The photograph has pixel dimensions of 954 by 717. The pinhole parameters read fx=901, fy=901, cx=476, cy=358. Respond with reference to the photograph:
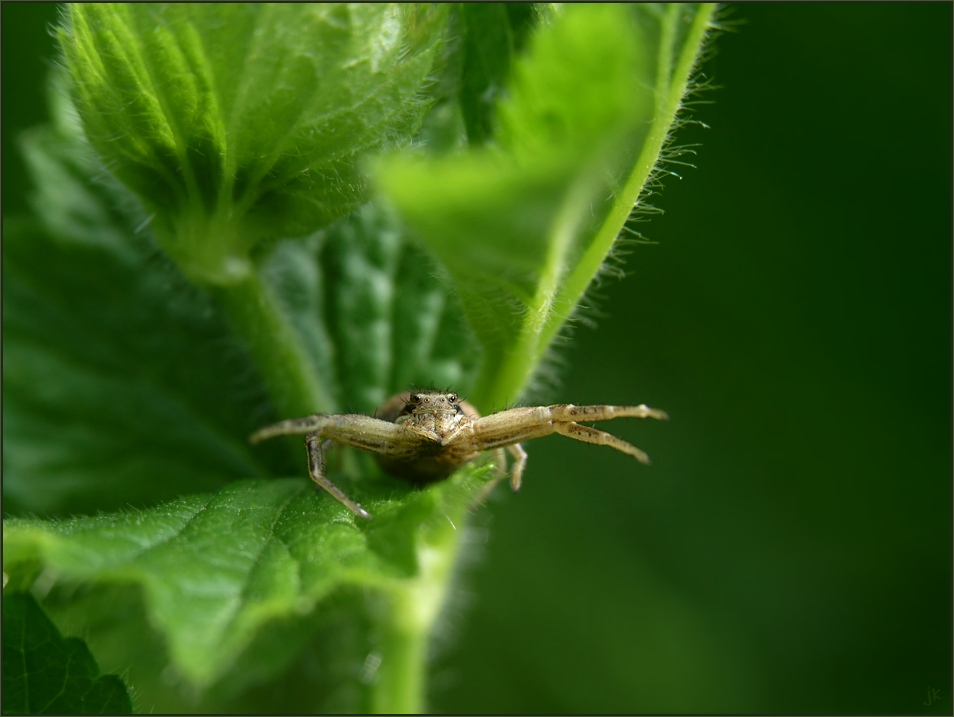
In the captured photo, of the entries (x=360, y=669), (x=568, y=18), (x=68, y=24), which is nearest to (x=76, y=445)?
(x=360, y=669)

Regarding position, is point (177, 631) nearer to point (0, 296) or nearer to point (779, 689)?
point (0, 296)

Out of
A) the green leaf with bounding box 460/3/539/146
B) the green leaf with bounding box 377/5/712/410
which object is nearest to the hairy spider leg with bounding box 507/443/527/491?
the green leaf with bounding box 377/5/712/410

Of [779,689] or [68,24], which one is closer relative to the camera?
[68,24]

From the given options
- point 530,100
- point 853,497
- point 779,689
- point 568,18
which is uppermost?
point 568,18

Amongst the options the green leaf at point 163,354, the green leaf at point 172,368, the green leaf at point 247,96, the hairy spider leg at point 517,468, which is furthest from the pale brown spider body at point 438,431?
the green leaf at point 163,354

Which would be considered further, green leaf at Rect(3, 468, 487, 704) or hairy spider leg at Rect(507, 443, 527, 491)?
hairy spider leg at Rect(507, 443, 527, 491)

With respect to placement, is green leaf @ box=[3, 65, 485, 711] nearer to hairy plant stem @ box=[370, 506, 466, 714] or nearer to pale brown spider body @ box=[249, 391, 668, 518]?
hairy plant stem @ box=[370, 506, 466, 714]
